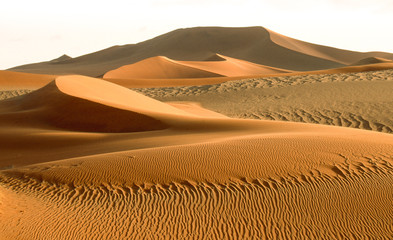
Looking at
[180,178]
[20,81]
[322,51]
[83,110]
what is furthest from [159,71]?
[322,51]

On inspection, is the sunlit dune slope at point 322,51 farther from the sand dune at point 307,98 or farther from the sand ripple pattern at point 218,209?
the sand ripple pattern at point 218,209

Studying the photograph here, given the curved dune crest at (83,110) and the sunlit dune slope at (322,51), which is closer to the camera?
the curved dune crest at (83,110)

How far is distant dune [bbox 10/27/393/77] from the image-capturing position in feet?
273

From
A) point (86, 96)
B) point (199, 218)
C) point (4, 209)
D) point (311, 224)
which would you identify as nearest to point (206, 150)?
point (199, 218)

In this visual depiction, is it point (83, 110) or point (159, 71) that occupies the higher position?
point (83, 110)

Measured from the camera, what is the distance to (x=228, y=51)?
302 ft

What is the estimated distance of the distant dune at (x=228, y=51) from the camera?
8331cm

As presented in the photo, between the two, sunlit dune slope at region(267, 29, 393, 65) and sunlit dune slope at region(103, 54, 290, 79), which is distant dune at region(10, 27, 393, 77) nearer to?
sunlit dune slope at region(267, 29, 393, 65)

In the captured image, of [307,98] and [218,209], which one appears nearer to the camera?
[218,209]

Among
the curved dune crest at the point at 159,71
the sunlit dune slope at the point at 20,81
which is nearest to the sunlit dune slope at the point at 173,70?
the curved dune crest at the point at 159,71

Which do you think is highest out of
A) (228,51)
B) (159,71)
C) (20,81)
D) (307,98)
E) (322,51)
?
(228,51)

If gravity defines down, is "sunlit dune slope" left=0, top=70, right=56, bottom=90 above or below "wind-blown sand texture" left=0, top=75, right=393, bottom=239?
below

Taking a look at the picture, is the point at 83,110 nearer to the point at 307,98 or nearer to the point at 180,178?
the point at 180,178

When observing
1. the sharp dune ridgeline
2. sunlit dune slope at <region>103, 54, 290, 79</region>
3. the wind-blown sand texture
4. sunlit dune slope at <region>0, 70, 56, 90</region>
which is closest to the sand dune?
the sharp dune ridgeline
